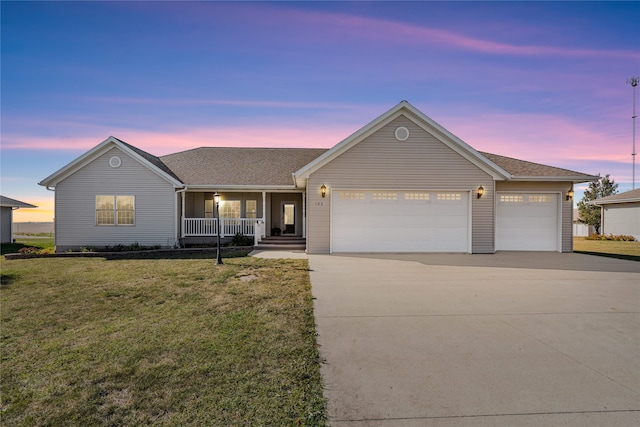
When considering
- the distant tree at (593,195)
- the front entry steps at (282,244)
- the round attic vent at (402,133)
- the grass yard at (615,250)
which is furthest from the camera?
the distant tree at (593,195)

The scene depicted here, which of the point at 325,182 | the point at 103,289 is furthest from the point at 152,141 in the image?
the point at 103,289

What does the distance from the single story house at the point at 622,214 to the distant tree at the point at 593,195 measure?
6625 millimetres

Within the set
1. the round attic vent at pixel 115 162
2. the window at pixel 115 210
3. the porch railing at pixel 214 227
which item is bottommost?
the porch railing at pixel 214 227

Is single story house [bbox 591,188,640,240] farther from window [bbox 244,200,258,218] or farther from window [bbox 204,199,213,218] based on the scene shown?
window [bbox 204,199,213,218]

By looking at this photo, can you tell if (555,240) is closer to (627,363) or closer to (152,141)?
(627,363)

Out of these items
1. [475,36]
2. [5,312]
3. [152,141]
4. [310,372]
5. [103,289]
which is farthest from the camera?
[152,141]

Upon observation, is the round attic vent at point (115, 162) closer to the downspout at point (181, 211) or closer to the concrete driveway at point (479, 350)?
the downspout at point (181, 211)

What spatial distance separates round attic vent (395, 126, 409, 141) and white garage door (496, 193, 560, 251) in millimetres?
5086

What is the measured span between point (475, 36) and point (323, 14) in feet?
18.8

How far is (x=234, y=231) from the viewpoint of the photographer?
16.7 meters

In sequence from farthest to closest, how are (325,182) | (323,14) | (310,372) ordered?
(325,182) < (323,14) < (310,372)

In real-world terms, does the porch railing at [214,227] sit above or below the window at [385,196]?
below

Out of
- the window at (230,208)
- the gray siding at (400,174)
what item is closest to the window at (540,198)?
the gray siding at (400,174)

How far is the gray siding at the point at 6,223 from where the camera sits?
20.1 m
